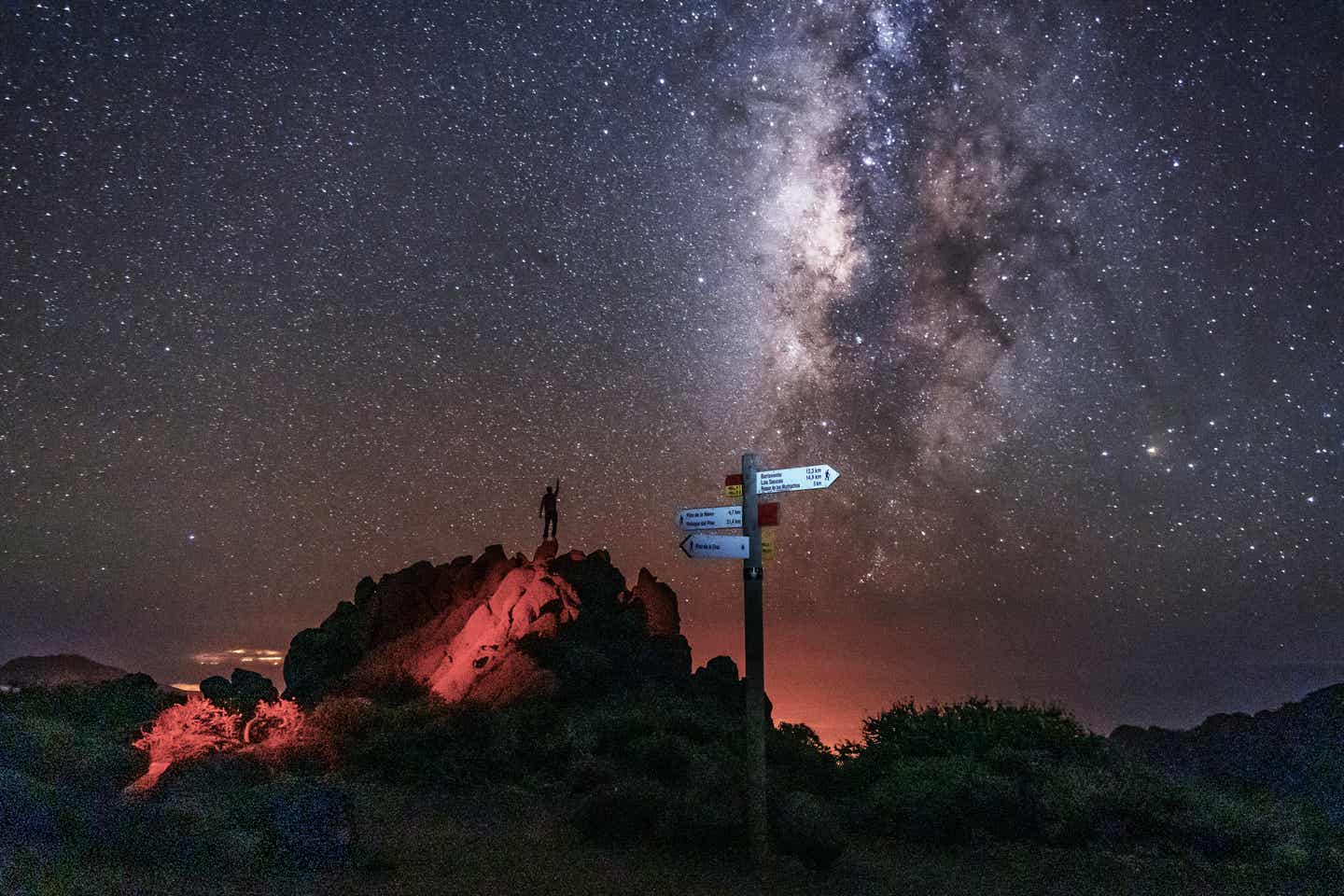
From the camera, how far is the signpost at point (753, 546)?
8922 mm

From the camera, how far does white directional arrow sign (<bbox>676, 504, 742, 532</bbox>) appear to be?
367 inches

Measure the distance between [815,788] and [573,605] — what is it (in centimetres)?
824

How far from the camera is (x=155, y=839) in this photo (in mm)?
7641

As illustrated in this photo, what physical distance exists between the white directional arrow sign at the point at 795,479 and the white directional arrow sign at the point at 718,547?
22.9 inches

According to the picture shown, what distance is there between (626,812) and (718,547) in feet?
10.2

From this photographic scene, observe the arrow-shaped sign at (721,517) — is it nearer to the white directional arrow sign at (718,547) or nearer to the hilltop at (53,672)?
the white directional arrow sign at (718,547)

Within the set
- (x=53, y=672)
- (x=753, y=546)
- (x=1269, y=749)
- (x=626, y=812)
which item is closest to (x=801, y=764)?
(x=626, y=812)

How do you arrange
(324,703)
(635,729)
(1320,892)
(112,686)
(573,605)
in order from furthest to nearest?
(112,686)
(573,605)
(324,703)
(635,729)
(1320,892)

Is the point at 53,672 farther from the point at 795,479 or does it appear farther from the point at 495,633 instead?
the point at 795,479

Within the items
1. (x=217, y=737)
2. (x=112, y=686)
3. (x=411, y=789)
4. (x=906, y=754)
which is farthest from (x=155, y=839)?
(x=112, y=686)

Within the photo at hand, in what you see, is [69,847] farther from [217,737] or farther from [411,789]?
[217,737]

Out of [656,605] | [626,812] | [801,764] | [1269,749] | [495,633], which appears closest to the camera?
[626,812]

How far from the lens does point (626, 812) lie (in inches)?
382

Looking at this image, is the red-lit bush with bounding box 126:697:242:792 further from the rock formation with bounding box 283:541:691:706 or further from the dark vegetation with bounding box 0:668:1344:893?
the rock formation with bounding box 283:541:691:706
